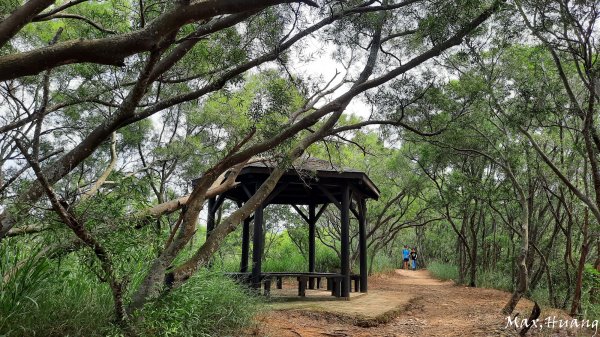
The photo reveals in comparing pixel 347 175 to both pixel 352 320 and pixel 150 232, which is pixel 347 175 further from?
pixel 150 232

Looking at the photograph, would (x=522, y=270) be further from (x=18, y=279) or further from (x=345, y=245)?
(x=18, y=279)

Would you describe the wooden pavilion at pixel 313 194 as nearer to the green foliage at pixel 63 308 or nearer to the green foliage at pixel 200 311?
the green foliage at pixel 200 311

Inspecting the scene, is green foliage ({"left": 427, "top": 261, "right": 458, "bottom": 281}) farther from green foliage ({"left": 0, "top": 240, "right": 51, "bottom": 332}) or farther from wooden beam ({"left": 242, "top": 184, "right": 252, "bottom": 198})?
green foliage ({"left": 0, "top": 240, "right": 51, "bottom": 332})

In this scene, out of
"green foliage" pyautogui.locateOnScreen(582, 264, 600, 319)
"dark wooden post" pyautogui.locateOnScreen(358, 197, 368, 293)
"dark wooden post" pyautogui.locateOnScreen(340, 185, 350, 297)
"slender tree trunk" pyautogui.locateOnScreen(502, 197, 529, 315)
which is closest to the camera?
"green foliage" pyautogui.locateOnScreen(582, 264, 600, 319)

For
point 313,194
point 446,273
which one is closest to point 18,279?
point 313,194

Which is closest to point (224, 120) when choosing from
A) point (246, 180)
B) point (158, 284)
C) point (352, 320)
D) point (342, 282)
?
point (246, 180)

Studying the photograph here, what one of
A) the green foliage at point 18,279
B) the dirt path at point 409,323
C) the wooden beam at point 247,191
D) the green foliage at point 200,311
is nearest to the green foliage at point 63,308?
the green foliage at point 18,279

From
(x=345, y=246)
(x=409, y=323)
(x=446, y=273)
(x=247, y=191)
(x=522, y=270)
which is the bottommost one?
(x=409, y=323)

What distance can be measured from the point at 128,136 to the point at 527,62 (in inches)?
441

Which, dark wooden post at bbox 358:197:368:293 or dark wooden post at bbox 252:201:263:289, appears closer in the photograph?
dark wooden post at bbox 252:201:263:289

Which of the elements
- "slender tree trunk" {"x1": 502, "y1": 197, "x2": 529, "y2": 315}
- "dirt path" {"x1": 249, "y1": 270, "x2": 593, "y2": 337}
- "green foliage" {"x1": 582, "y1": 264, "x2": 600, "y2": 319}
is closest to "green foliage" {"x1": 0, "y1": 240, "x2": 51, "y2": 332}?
"dirt path" {"x1": 249, "y1": 270, "x2": 593, "y2": 337}

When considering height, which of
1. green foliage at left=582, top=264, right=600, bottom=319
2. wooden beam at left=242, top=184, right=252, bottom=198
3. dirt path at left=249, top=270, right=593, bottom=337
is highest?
wooden beam at left=242, top=184, right=252, bottom=198

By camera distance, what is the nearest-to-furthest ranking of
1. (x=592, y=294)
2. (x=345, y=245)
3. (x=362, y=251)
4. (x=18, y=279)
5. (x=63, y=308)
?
(x=18, y=279) → (x=63, y=308) → (x=592, y=294) → (x=345, y=245) → (x=362, y=251)

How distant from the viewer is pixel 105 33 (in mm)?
5781
